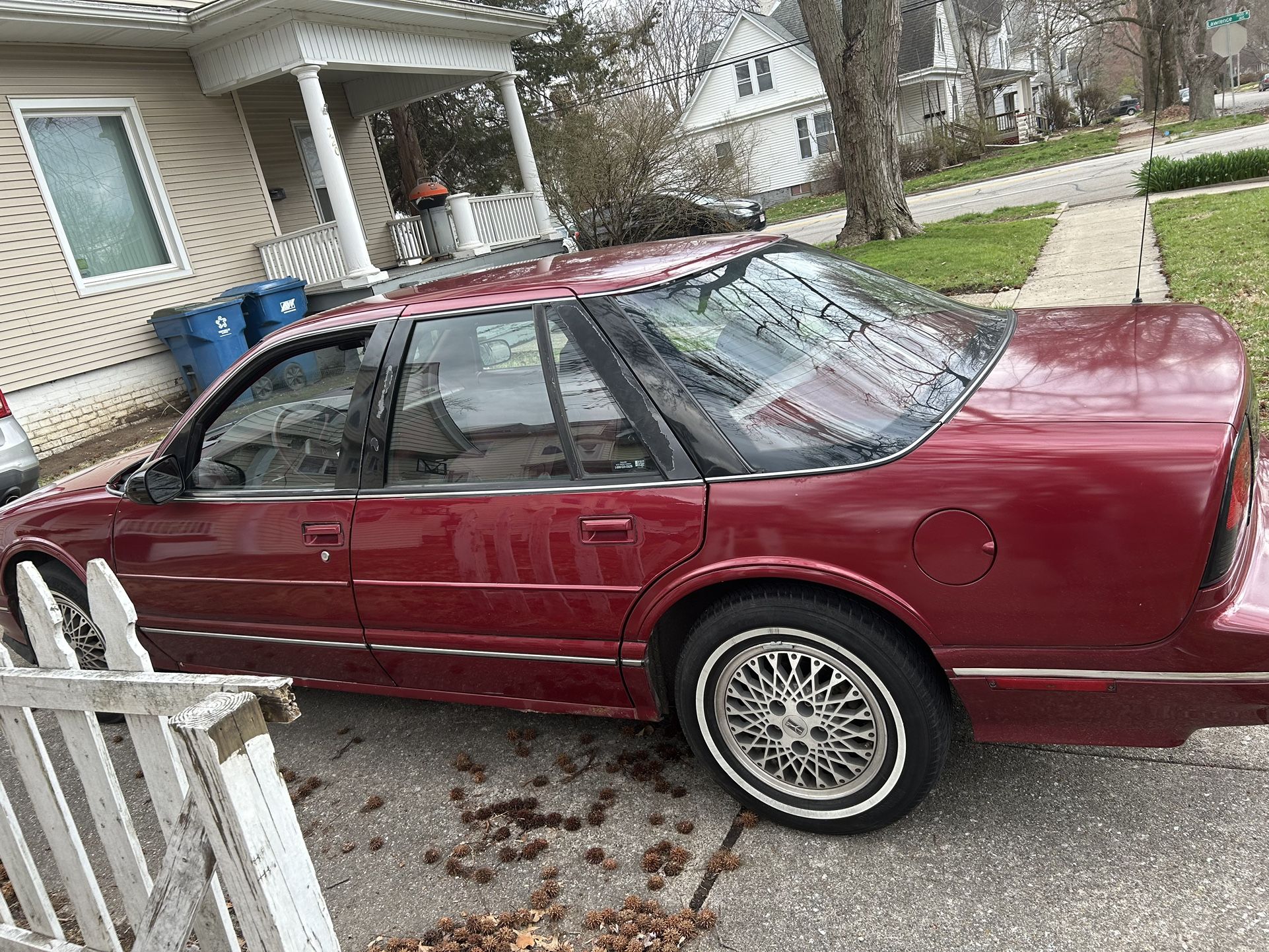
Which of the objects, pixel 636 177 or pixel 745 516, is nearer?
pixel 745 516

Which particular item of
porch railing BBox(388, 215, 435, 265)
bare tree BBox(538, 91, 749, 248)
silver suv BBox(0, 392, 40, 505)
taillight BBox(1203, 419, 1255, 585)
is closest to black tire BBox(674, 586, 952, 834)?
taillight BBox(1203, 419, 1255, 585)

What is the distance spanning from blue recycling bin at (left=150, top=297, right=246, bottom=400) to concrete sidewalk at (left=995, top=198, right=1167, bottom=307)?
874 cm

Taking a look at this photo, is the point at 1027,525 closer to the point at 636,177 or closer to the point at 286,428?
the point at 286,428

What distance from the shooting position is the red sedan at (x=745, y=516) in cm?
218

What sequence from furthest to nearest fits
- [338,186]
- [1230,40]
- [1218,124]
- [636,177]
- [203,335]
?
[1218,124]
[636,177]
[338,186]
[203,335]
[1230,40]

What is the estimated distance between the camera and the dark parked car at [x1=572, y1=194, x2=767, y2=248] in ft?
48.3

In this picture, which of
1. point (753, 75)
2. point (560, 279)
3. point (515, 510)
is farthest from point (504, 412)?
point (753, 75)

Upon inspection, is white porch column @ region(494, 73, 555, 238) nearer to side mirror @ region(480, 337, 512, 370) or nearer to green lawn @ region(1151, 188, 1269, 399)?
green lawn @ region(1151, 188, 1269, 399)

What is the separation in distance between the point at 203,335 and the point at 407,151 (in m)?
11.1

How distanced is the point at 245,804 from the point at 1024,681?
178 centimetres

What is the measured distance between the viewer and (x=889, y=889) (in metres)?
2.39

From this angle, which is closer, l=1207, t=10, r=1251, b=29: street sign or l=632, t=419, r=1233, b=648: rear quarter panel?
l=632, t=419, r=1233, b=648: rear quarter panel

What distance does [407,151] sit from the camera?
20672 millimetres

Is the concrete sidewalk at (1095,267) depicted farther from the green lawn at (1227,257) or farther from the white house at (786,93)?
the white house at (786,93)
